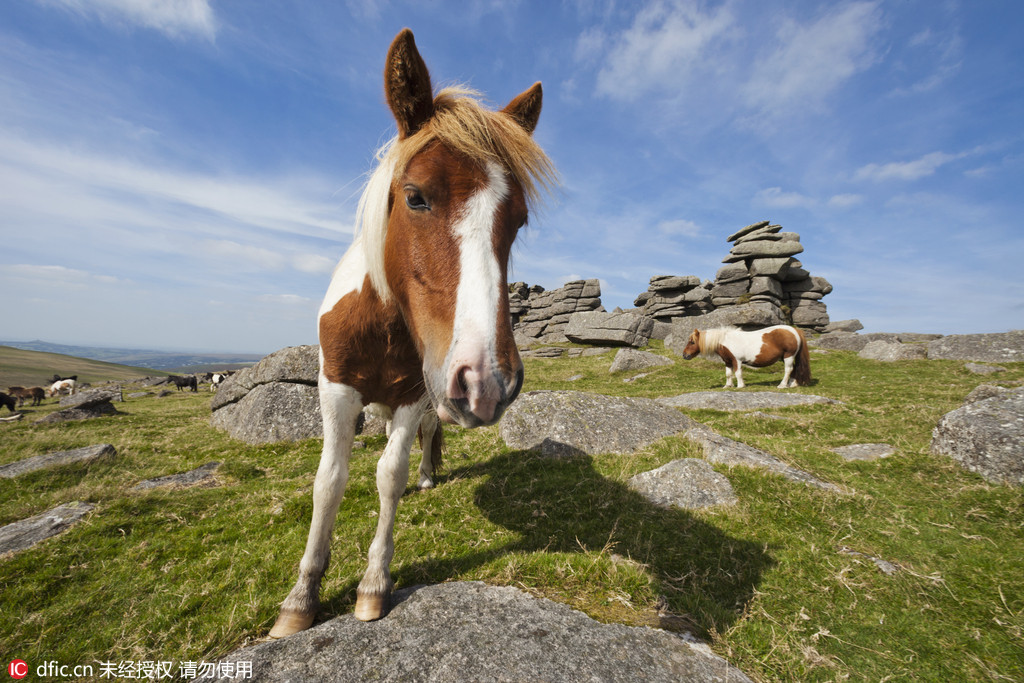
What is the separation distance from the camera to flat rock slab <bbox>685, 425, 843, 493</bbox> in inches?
207

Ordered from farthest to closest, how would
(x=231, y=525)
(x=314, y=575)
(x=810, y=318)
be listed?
(x=810, y=318) < (x=231, y=525) < (x=314, y=575)

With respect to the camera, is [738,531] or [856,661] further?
[738,531]

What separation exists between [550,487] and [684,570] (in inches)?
85.0

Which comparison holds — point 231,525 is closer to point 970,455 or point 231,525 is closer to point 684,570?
point 684,570

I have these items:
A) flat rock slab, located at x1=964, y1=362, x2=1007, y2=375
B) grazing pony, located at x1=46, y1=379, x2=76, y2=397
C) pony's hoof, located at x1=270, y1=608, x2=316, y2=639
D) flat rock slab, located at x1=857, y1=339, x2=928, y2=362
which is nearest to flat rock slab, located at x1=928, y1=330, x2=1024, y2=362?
flat rock slab, located at x1=857, y1=339, x2=928, y2=362

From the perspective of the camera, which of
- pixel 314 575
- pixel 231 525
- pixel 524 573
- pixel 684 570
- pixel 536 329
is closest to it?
pixel 314 575

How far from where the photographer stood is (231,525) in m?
4.64

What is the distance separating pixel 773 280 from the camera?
3328cm

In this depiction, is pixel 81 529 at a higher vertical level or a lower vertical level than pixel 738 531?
lower

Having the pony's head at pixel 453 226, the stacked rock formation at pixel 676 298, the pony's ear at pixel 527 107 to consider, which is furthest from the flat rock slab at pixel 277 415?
the stacked rock formation at pixel 676 298

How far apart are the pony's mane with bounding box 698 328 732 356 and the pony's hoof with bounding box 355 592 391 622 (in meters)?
18.2

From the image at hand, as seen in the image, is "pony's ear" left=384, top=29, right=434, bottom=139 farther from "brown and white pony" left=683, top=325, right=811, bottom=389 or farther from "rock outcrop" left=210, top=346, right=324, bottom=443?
"brown and white pony" left=683, top=325, right=811, bottom=389

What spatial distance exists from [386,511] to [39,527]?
4186 millimetres

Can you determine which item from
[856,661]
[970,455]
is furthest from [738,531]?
[970,455]
